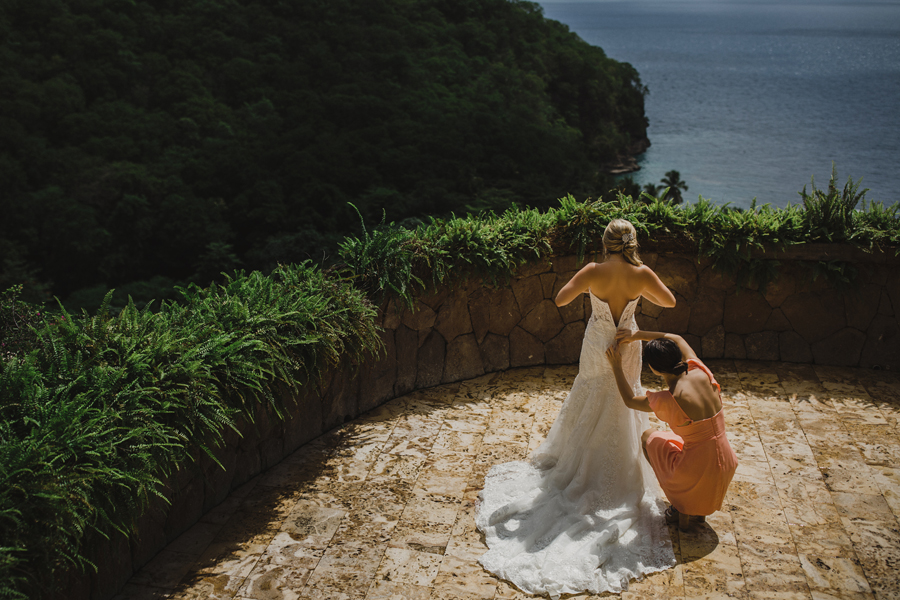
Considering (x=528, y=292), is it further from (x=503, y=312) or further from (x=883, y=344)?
(x=883, y=344)

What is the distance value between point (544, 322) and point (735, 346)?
197cm

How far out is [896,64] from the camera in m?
22.9

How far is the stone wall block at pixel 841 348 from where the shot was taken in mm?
6320

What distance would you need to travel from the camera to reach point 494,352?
21.0 ft

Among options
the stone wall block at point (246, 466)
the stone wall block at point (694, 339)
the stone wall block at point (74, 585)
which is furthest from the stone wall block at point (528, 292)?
the stone wall block at point (74, 585)

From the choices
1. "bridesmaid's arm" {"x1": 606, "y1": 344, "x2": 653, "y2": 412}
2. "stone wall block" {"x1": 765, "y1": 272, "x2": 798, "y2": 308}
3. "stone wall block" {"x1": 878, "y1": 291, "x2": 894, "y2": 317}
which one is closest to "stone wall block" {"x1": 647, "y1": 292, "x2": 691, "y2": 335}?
"stone wall block" {"x1": 765, "y1": 272, "x2": 798, "y2": 308}

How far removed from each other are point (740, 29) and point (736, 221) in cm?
4580

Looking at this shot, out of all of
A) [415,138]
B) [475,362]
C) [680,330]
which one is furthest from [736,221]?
[415,138]

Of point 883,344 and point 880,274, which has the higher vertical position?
point 880,274

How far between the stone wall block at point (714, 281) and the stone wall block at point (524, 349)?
175 cm

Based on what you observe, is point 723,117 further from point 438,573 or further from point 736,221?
point 438,573

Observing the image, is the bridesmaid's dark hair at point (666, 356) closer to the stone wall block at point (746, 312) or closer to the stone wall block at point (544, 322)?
the stone wall block at point (544, 322)

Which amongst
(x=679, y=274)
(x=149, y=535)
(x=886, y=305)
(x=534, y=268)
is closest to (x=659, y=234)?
(x=679, y=274)

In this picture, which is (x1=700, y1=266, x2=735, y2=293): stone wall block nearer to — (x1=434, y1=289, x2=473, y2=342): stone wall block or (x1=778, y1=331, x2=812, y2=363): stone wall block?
(x1=778, y1=331, x2=812, y2=363): stone wall block
